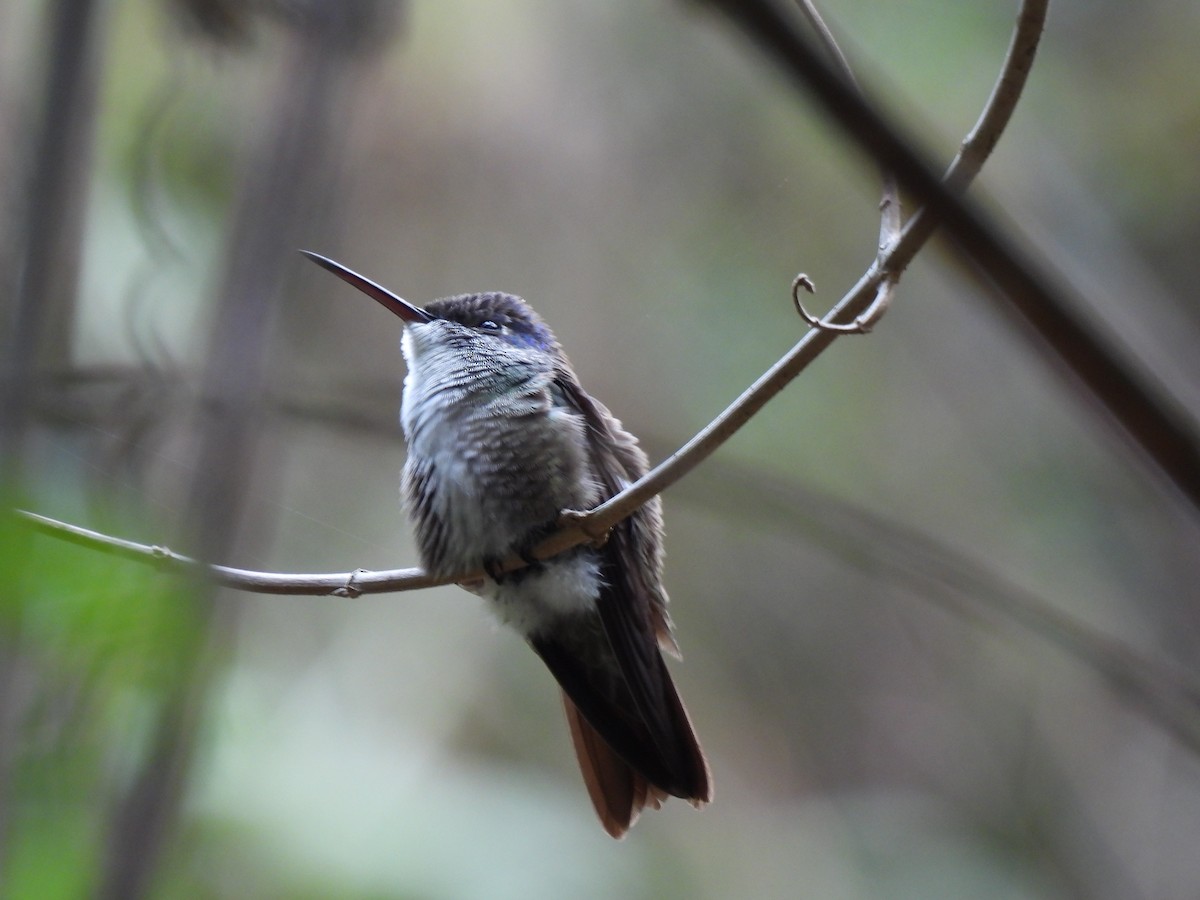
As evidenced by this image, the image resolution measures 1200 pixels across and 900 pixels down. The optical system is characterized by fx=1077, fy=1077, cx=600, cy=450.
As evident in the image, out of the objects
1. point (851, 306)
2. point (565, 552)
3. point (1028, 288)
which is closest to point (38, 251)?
point (1028, 288)

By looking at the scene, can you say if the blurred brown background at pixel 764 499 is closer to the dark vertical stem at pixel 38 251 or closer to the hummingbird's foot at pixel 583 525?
the hummingbird's foot at pixel 583 525

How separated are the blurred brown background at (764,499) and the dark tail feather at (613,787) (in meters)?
1.02

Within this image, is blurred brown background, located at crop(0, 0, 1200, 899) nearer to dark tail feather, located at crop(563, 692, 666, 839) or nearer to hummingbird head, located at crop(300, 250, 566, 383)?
hummingbird head, located at crop(300, 250, 566, 383)

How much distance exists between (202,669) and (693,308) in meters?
4.91

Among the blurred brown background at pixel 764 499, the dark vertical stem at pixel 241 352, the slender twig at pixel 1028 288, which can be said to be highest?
the slender twig at pixel 1028 288

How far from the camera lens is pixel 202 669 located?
2.64ft

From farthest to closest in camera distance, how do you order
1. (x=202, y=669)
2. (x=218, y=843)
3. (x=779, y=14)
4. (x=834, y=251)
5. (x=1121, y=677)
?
1. (x=834, y=251)
2. (x=1121, y=677)
3. (x=218, y=843)
4. (x=202, y=669)
5. (x=779, y=14)

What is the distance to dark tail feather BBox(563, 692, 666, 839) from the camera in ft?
8.67

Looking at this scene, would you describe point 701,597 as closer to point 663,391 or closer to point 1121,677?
point 663,391

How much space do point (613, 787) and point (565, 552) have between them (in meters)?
0.61

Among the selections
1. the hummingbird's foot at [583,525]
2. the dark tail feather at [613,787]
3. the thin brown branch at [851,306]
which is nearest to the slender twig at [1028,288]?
the thin brown branch at [851,306]

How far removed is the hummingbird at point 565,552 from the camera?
8.40 feet

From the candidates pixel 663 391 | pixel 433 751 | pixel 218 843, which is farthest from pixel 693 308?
pixel 218 843

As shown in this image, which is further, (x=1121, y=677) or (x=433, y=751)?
(x=433, y=751)
